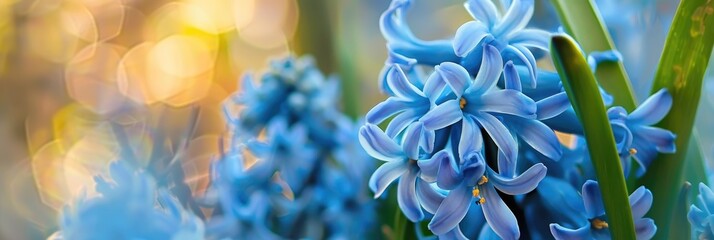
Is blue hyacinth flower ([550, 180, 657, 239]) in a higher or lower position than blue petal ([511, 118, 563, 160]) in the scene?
lower

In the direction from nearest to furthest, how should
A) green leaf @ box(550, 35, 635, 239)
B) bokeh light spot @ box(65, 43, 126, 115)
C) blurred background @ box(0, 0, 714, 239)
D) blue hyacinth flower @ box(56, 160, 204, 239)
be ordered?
green leaf @ box(550, 35, 635, 239) → blue hyacinth flower @ box(56, 160, 204, 239) → blurred background @ box(0, 0, 714, 239) → bokeh light spot @ box(65, 43, 126, 115)

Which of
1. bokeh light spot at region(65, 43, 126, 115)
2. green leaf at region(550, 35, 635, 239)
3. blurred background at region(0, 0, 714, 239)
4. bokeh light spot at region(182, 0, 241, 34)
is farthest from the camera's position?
bokeh light spot at region(182, 0, 241, 34)

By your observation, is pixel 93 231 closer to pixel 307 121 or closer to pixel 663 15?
pixel 307 121

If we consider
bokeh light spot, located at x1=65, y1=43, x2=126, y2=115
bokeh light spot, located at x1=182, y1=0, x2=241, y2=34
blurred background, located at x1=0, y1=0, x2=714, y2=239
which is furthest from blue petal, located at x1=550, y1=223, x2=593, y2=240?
bokeh light spot, located at x1=182, y1=0, x2=241, y2=34

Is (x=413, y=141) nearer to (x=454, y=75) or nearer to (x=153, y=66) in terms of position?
(x=454, y=75)

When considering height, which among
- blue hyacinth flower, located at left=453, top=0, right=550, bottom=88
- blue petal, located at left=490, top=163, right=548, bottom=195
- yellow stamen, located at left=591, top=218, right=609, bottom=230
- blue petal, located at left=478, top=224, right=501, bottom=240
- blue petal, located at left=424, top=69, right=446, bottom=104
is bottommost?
blue petal, located at left=478, top=224, right=501, bottom=240

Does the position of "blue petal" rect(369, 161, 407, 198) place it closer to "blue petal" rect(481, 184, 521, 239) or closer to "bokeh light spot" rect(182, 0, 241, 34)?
"blue petal" rect(481, 184, 521, 239)
